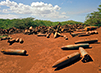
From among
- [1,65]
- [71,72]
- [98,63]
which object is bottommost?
[1,65]

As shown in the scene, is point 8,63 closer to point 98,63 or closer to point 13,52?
point 13,52

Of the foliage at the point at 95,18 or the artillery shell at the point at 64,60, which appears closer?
the artillery shell at the point at 64,60

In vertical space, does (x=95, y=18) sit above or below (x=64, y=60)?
above

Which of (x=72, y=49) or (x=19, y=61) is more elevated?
(x=72, y=49)

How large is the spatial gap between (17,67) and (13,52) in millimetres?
2016

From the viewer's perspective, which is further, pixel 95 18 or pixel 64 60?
pixel 95 18

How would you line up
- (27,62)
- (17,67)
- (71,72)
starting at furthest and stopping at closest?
(27,62) < (17,67) < (71,72)

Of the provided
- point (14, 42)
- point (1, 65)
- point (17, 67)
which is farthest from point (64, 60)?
point (14, 42)

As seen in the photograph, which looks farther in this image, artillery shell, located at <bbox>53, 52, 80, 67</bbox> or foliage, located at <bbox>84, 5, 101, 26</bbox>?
foliage, located at <bbox>84, 5, 101, 26</bbox>

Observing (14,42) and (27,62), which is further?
(14,42)

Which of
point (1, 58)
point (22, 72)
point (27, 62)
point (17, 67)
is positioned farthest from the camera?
point (1, 58)

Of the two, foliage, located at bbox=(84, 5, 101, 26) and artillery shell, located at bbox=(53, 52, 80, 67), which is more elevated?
foliage, located at bbox=(84, 5, 101, 26)

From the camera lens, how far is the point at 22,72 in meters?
5.04

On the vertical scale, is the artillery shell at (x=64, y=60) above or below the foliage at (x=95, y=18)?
below
